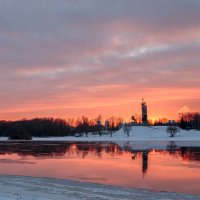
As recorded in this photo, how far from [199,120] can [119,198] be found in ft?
434

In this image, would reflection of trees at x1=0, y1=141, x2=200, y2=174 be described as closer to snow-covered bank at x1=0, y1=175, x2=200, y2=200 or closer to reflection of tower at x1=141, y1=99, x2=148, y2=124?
snow-covered bank at x1=0, y1=175, x2=200, y2=200

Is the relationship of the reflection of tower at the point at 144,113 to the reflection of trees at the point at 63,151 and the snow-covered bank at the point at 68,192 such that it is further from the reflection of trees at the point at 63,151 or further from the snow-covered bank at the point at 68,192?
the snow-covered bank at the point at 68,192

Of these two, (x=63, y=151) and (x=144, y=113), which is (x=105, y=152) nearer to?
(x=63, y=151)

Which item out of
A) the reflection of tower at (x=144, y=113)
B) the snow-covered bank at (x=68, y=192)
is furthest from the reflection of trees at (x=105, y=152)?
the reflection of tower at (x=144, y=113)

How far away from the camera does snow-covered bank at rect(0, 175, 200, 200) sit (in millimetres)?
15922

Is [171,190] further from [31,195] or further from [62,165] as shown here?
[62,165]

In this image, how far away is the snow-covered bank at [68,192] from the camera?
15.9 meters

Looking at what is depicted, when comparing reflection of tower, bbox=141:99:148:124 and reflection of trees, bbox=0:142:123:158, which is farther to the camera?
reflection of tower, bbox=141:99:148:124

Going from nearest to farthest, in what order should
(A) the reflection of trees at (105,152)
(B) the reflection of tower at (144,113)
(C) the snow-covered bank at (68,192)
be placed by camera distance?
(C) the snow-covered bank at (68,192)
(A) the reflection of trees at (105,152)
(B) the reflection of tower at (144,113)

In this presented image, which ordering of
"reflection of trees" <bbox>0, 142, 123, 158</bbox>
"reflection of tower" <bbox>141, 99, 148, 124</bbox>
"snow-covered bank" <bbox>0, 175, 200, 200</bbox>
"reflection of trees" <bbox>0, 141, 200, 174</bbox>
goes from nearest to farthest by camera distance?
1. "snow-covered bank" <bbox>0, 175, 200, 200</bbox>
2. "reflection of trees" <bbox>0, 141, 200, 174</bbox>
3. "reflection of trees" <bbox>0, 142, 123, 158</bbox>
4. "reflection of tower" <bbox>141, 99, 148, 124</bbox>

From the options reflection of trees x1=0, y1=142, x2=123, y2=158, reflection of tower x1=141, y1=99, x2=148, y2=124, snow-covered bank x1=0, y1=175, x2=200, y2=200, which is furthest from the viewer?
reflection of tower x1=141, y1=99, x2=148, y2=124

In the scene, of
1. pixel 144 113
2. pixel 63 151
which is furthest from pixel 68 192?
pixel 144 113

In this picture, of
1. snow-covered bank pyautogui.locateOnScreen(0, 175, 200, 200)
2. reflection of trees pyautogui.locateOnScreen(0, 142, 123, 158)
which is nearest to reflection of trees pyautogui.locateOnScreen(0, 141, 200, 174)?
reflection of trees pyautogui.locateOnScreen(0, 142, 123, 158)

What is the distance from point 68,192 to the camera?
56.4 ft
